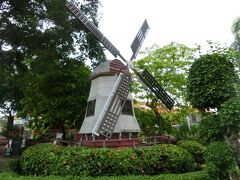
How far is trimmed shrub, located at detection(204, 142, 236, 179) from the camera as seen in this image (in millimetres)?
8922

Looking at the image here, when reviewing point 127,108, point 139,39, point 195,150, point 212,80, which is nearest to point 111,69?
point 127,108

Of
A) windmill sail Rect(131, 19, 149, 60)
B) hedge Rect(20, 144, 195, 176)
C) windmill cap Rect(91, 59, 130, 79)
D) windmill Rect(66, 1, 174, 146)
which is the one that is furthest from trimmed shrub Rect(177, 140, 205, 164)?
windmill sail Rect(131, 19, 149, 60)

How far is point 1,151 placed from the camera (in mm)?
20234

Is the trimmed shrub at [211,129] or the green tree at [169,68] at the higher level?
the green tree at [169,68]

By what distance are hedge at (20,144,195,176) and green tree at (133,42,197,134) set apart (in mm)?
7314

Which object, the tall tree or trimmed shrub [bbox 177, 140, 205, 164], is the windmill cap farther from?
trimmed shrub [bbox 177, 140, 205, 164]

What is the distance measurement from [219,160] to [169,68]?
12306 millimetres

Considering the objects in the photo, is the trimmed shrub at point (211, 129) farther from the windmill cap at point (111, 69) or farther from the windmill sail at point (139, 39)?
the windmill sail at point (139, 39)

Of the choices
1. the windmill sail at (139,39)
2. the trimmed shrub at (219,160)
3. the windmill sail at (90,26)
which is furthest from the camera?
the windmill sail at (139,39)

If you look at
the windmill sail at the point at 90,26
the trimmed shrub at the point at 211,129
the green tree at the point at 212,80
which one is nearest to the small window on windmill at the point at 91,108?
the windmill sail at the point at 90,26

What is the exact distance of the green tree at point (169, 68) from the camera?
66.3 ft

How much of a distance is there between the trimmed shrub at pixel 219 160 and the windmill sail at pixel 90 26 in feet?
34.9

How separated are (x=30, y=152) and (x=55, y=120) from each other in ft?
24.8

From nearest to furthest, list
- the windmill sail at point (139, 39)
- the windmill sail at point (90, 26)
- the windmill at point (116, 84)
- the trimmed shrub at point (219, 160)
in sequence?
1. the trimmed shrub at point (219, 160)
2. the windmill at point (116, 84)
3. the windmill sail at point (90, 26)
4. the windmill sail at point (139, 39)
